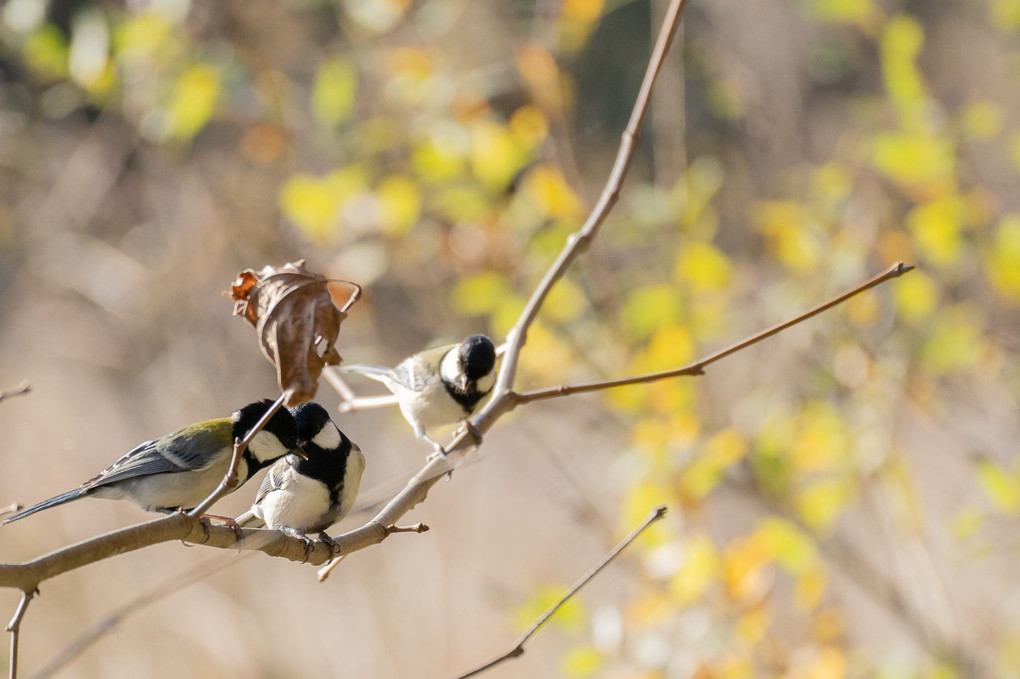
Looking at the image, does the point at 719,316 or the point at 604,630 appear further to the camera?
the point at 719,316

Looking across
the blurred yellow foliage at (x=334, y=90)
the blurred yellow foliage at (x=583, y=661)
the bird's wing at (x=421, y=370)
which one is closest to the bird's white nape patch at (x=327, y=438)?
the bird's wing at (x=421, y=370)

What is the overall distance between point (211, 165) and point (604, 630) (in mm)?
3805

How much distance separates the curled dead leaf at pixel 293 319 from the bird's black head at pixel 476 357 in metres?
0.70

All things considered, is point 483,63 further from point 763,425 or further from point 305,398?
point 305,398

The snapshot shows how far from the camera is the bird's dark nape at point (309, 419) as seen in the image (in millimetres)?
917

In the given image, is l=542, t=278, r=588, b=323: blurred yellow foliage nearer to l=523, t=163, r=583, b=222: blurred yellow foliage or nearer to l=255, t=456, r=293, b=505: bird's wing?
l=523, t=163, r=583, b=222: blurred yellow foliage

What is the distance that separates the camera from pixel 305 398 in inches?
26.4

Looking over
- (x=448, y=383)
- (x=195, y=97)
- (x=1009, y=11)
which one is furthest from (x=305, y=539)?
(x=1009, y=11)

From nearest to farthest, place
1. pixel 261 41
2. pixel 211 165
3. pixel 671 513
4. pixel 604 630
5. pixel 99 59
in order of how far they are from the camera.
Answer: pixel 604 630, pixel 99 59, pixel 671 513, pixel 261 41, pixel 211 165

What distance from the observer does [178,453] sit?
114 centimetres

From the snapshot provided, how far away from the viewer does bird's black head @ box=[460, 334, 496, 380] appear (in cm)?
147

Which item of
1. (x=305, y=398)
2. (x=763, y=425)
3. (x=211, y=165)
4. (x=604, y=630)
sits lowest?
(x=604, y=630)

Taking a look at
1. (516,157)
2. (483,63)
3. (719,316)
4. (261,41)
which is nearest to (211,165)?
(261,41)

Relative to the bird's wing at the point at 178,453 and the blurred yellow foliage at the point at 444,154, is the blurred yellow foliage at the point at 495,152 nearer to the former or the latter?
the blurred yellow foliage at the point at 444,154
